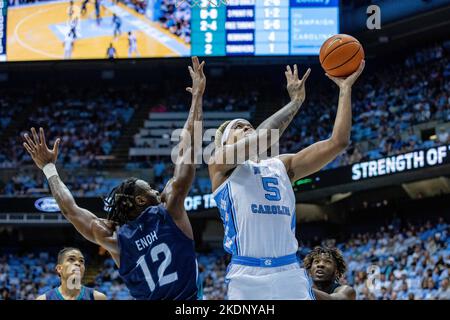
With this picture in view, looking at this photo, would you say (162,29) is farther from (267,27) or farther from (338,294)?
(338,294)

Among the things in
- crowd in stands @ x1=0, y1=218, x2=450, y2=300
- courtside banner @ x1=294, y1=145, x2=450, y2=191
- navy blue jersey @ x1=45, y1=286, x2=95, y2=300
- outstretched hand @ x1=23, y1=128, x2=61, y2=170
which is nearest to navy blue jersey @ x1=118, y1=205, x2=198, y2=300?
outstretched hand @ x1=23, y1=128, x2=61, y2=170

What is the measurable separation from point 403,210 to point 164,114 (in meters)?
8.89

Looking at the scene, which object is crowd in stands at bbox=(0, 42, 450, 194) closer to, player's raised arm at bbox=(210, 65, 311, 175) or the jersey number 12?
player's raised arm at bbox=(210, 65, 311, 175)

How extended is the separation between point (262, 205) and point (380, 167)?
15180 mm

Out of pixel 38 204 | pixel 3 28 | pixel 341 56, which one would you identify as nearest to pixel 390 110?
pixel 38 204

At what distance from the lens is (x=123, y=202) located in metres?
4.77

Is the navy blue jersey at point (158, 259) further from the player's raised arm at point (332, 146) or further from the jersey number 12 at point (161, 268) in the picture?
the player's raised arm at point (332, 146)

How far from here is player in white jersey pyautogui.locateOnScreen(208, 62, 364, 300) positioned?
4762 mm

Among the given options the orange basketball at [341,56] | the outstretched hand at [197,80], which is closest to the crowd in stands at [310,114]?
the orange basketball at [341,56]

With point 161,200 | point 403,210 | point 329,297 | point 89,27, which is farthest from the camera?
point 89,27

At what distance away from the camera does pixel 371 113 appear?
23.4 metres
